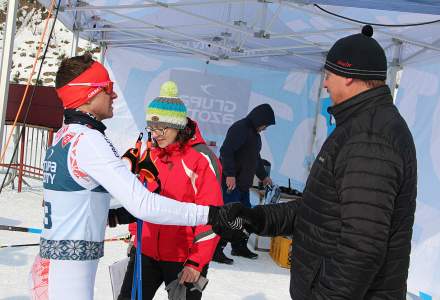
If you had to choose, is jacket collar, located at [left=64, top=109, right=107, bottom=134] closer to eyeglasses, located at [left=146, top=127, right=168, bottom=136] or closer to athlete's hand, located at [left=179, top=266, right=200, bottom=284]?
eyeglasses, located at [left=146, top=127, right=168, bottom=136]

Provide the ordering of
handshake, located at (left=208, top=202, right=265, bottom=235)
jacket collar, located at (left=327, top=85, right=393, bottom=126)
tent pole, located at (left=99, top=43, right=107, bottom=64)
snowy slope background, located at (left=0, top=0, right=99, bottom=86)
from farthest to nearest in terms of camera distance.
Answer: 1. snowy slope background, located at (left=0, top=0, right=99, bottom=86)
2. tent pole, located at (left=99, top=43, right=107, bottom=64)
3. handshake, located at (left=208, top=202, right=265, bottom=235)
4. jacket collar, located at (left=327, top=85, right=393, bottom=126)

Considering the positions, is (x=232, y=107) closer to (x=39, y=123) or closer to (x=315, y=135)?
(x=315, y=135)

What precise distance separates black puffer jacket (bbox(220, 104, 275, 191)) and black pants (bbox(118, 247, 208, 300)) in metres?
3.51

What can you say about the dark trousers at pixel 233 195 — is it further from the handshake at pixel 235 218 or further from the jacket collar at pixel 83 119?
the jacket collar at pixel 83 119

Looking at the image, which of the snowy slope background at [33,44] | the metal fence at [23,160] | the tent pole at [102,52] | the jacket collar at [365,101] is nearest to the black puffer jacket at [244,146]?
the metal fence at [23,160]

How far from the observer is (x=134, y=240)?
3.01 meters

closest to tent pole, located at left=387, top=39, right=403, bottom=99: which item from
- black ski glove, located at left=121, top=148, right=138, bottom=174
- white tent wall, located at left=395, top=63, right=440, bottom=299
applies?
white tent wall, located at left=395, top=63, right=440, bottom=299

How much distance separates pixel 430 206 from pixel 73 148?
537cm

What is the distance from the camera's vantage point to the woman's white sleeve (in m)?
1.89

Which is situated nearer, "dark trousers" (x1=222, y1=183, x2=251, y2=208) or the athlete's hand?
the athlete's hand

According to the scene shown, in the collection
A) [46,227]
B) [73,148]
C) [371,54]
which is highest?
[371,54]

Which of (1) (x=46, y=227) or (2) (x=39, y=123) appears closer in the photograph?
(1) (x=46, y=227)

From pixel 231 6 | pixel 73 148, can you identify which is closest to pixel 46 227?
pixel 73 148

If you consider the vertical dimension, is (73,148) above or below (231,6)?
below
